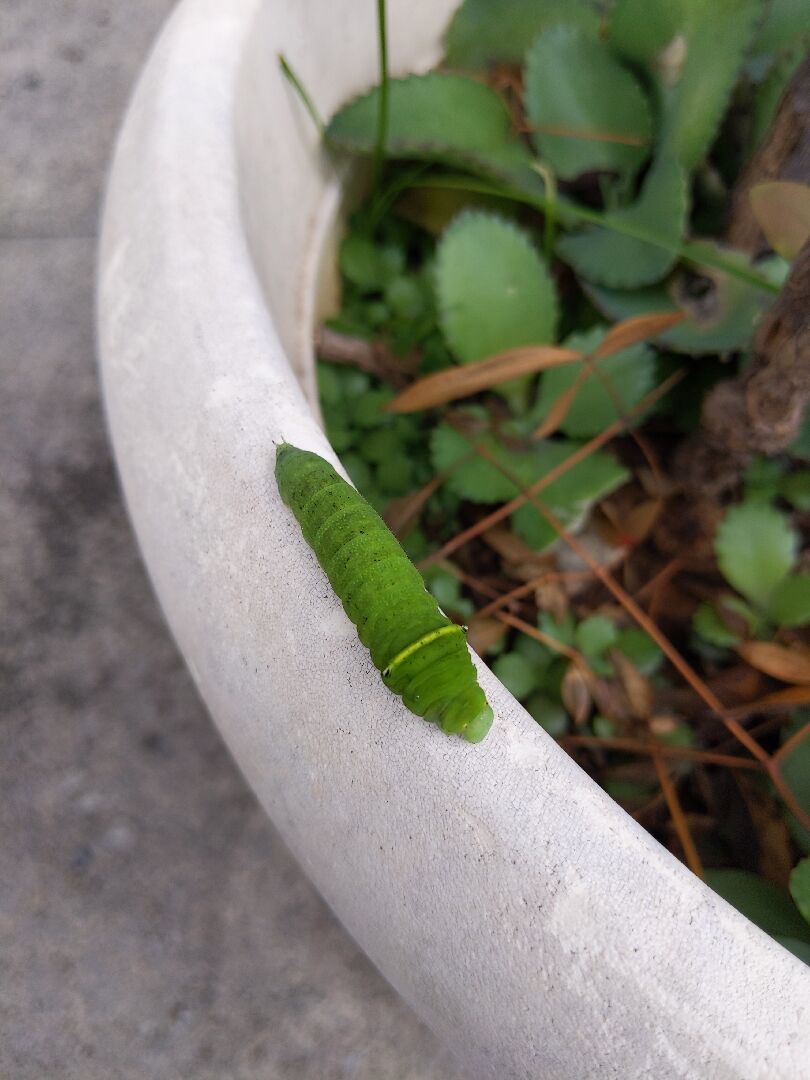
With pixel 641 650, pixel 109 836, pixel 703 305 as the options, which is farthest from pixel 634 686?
pixel 109 836

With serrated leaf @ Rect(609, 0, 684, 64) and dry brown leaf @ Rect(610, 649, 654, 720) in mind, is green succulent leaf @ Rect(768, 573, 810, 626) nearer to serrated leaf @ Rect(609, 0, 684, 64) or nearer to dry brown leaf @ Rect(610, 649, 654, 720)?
dry brown leaf @ Rect(610, 649, 654, 720)

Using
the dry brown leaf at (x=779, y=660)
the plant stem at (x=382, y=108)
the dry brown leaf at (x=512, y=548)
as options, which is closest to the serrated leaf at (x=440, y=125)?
the plant stem at (x=382, y=108)

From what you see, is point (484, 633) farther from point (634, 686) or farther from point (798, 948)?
point (798, 948)

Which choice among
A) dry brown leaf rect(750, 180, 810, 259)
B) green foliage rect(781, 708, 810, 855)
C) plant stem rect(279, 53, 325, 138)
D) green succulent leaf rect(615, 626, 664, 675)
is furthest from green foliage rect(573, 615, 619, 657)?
plant stem rect(279, 53, 325, 138)

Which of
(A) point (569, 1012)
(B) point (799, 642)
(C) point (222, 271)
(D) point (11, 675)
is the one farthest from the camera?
(D) point (11, 675)

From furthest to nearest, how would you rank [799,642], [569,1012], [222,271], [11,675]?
[11,675] < [799,642] < [222,271] < [569,1012]

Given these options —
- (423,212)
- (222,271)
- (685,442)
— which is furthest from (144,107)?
(685,442)

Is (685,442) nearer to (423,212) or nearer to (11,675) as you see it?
(423,212)

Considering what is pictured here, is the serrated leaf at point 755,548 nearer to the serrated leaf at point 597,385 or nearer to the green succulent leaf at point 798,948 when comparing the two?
the serrated leaf at point 597,385
